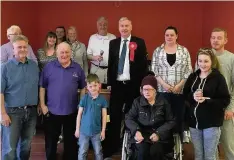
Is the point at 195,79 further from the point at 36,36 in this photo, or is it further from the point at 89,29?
the point at 36,36

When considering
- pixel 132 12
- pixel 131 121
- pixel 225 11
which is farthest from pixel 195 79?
pixel 132 12

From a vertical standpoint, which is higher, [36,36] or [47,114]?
A: [36,36]

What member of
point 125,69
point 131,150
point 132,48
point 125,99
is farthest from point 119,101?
point 131,150

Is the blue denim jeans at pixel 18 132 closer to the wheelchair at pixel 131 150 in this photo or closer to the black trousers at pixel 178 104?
the wheelchair at pixel 131 150

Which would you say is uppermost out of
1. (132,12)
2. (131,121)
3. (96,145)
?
(132,12)

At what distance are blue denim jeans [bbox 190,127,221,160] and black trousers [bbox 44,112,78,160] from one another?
118cm

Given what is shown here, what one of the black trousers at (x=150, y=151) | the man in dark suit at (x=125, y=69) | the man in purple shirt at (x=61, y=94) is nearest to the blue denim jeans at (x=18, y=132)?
the man in purple shirt at (x=61, y=94)

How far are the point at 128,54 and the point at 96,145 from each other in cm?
100

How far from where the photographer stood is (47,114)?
3.34 metres

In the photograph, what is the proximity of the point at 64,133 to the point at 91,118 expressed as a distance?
14.3 inches

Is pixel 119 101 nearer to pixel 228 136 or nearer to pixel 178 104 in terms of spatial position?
pixel 178 104

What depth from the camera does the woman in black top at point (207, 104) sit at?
9.75ft

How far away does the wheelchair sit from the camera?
2.92 metres

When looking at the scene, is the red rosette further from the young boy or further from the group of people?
the young boy
